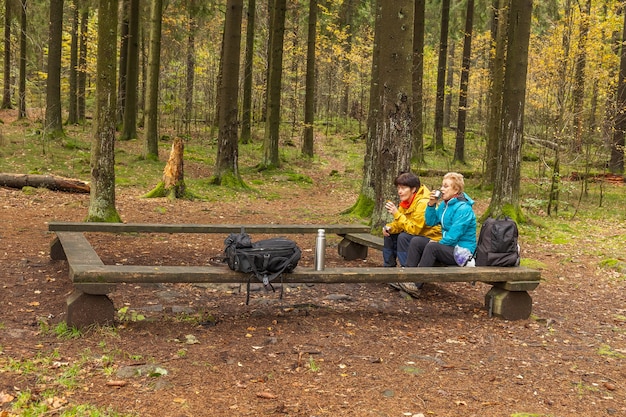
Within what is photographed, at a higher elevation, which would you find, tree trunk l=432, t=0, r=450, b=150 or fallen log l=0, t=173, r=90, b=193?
tree trunk l=432, t=0, r=450, b=150

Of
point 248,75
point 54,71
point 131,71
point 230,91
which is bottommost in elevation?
point 230,91

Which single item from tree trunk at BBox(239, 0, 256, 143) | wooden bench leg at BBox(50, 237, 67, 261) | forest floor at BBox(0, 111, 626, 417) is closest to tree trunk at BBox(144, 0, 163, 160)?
tree trunk at BBox(239, 0, 256, 143)

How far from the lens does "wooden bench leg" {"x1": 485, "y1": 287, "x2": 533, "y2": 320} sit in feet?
19.5

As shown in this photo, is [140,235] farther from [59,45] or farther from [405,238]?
[59,45]

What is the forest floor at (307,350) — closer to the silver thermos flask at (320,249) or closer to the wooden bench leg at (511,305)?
the wooden bench leg at (511,305)

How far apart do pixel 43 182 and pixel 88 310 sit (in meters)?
8.78

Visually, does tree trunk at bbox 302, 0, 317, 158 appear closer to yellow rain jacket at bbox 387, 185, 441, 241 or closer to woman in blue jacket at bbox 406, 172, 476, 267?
yellow rain jacket at bbox 387, 185, 441, 241

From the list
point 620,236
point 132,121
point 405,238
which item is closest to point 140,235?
point 405,238

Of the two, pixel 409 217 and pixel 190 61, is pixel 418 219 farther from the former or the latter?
pixel 190 61

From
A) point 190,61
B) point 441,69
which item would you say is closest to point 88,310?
point 441,69

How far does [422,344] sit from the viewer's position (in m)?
5.04

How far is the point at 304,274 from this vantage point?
5215 mm

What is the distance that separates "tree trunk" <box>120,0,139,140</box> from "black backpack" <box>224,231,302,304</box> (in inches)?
609

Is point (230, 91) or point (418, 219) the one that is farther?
point (230, 91)
